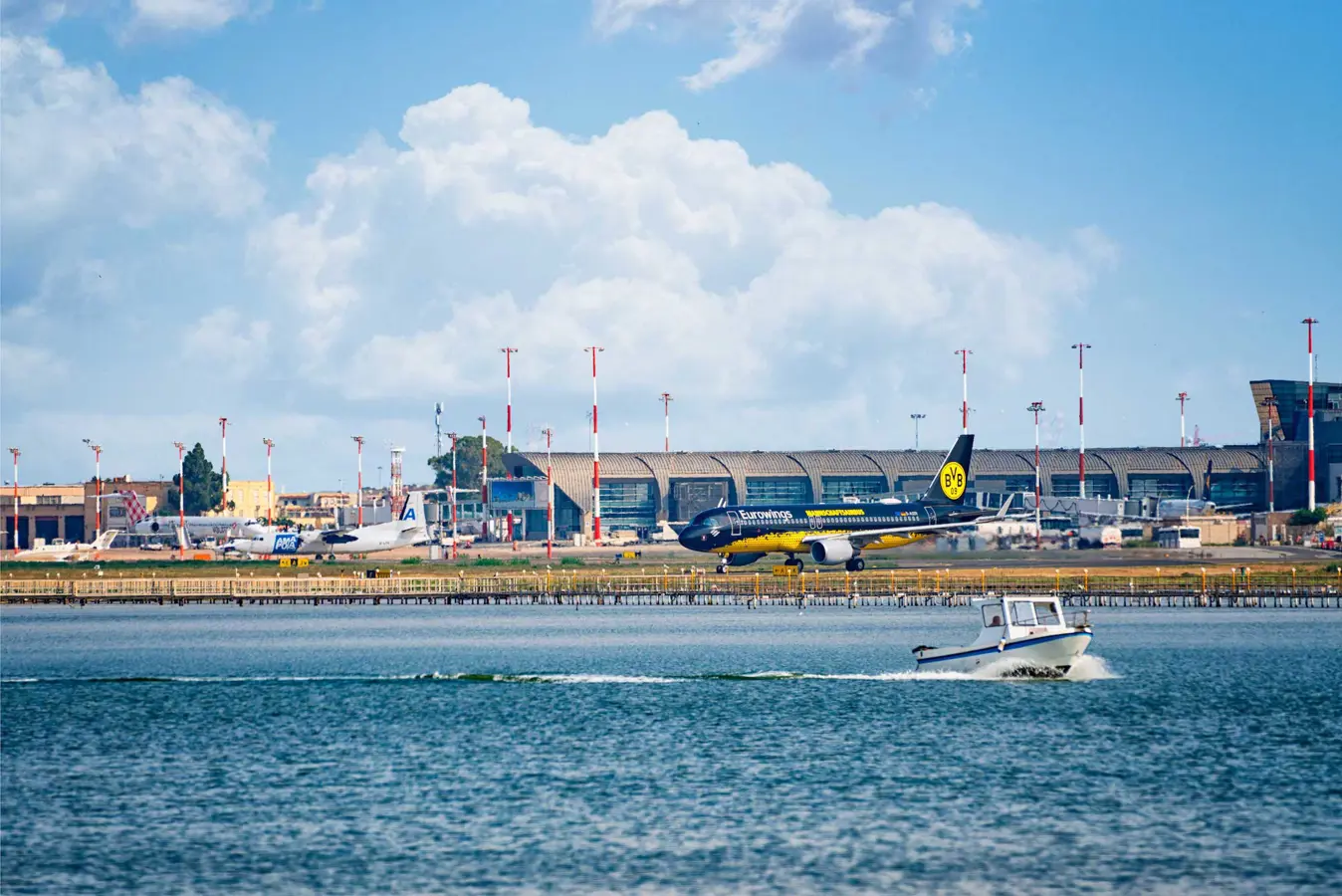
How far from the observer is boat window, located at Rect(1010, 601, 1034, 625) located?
7700cm

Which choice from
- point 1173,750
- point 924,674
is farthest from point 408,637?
point 1173,750

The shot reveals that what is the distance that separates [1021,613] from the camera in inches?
3044

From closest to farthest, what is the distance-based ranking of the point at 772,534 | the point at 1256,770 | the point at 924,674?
the point at 1256,770
the point at 924,674
the point at 772,534

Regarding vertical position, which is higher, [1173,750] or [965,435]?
[965,435]

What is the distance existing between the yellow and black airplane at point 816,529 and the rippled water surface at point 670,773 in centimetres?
4095

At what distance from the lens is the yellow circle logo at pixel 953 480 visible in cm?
16250

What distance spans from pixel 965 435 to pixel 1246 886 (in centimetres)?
12901

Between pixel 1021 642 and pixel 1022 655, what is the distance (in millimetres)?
1028

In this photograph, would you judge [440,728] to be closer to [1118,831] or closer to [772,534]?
[1118,831]

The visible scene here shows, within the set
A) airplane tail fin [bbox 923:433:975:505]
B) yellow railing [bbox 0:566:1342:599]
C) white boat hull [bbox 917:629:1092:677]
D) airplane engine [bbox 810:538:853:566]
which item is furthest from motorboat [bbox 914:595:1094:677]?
airplane tail fin [bbox 923:433:975:505]

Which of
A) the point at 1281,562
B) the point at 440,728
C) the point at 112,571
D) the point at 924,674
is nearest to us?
the point at 440,728

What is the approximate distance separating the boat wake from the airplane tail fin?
68.7 metres

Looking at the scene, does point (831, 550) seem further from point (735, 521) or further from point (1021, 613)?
point (1021, 613)

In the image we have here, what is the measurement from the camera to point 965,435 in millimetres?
167750
